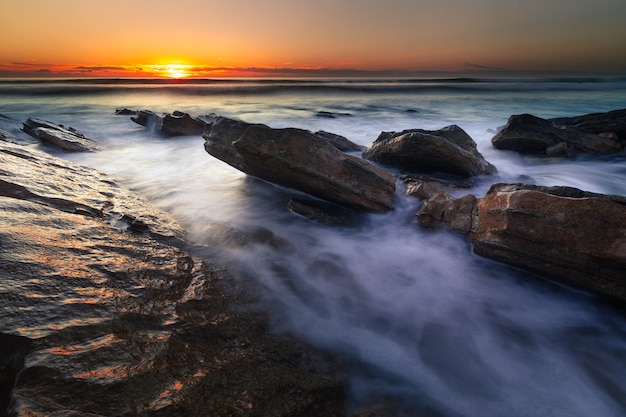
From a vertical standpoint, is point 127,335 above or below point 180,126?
below

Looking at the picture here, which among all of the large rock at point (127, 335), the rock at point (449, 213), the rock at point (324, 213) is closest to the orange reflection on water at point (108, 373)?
the large rock at point (127, 335)

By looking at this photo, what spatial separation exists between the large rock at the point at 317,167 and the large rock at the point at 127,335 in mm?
2310

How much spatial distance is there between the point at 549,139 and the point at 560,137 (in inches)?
13.9

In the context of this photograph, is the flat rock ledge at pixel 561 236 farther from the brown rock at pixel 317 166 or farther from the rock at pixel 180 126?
the rock at pixel 180 126

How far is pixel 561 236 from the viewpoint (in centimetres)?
367

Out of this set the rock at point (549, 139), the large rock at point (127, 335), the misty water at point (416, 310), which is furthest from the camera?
the rock at point (549, 139)

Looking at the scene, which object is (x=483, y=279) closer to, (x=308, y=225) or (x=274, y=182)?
(x=308, y=225)

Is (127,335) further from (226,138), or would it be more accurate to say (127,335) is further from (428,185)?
(428,185)

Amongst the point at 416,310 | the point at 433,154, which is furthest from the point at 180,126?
the point at 416,310

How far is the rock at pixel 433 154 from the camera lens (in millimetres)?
7047

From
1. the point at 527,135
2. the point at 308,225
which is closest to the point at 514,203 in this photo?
the point at 308,225

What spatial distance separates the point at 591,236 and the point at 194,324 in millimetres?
4030

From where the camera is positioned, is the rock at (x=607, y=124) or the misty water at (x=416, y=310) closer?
the misty water at (x=416, y=310)

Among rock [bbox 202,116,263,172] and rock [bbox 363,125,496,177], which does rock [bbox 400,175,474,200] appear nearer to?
rock [bbox 363,125,496,177]
